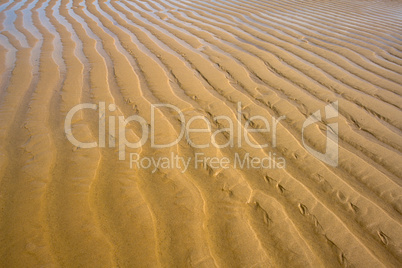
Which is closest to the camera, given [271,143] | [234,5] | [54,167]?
[54,167]

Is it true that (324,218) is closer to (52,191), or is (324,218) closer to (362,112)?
(362,112)

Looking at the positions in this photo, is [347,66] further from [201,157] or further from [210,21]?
[210,21]

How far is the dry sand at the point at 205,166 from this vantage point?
1.11 metres

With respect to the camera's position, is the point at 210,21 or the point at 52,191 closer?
the point at 52,191

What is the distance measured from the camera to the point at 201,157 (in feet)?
5.15

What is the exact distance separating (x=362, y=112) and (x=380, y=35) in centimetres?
259

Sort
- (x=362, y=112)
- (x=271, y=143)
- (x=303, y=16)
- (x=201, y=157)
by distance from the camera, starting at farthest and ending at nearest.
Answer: (x=303, y=16)
(x=362, y=112)
(x=271, y=143)
(x=201, y=157)

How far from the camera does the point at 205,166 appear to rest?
151 centimetres

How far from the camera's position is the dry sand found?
3.64ft

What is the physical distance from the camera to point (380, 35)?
381 cm

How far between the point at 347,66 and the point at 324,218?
2069 mm

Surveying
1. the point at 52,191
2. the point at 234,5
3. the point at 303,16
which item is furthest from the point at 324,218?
the point at 234,5

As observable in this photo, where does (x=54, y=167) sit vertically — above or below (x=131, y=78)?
below

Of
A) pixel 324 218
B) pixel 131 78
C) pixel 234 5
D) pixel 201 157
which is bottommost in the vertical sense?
pixel 324 218
